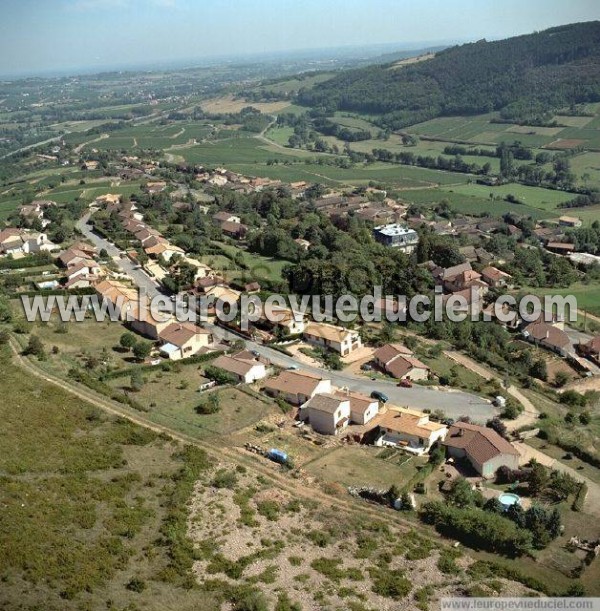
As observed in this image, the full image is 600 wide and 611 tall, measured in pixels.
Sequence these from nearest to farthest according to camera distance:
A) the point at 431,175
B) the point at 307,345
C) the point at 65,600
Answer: the point at 65,600 < the point at 307,345 < the point at 431,175

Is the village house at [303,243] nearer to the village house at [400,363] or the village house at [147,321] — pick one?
the village house at [147,321]

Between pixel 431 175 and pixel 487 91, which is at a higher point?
pixel 487 91

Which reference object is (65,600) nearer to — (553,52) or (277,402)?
(277,402)

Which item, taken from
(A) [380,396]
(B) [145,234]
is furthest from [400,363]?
(B) [145,234]

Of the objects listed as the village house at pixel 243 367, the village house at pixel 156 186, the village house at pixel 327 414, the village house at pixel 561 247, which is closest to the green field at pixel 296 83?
the village house at pixel 156 186

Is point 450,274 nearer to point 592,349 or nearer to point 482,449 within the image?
point 592,349

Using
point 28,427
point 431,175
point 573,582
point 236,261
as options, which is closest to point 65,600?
point 28,427
